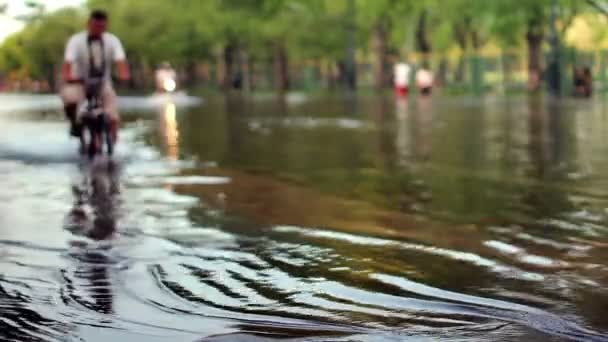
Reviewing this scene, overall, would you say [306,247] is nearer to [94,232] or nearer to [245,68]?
[94,232]

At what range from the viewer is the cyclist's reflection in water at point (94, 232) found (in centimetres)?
520

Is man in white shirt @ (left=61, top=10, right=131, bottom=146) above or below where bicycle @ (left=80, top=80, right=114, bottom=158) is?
above

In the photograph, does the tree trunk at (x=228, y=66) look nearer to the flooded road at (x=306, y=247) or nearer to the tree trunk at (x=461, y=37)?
the tree trunk at (x=461, y=37)

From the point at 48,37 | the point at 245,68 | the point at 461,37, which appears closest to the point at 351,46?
Result: the point at 461,37

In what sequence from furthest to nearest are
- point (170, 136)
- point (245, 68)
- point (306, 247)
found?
point (245, 68)
point (170, 136)
point (306, 247)

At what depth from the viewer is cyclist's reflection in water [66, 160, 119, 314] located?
205 inches

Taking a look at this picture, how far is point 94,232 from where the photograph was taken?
23.9 feet

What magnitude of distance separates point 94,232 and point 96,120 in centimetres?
724

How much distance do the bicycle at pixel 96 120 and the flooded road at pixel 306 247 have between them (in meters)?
0.32

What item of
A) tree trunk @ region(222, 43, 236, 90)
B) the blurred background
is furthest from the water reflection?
tree trunk @ region(222, 43, 236, 90)

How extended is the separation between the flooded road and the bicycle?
0.32 metres

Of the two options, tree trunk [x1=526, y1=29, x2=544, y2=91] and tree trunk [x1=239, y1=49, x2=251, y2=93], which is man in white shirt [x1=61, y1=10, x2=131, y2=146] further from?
tree trunk [x1=239, y1=49, x2=251, y2=93]

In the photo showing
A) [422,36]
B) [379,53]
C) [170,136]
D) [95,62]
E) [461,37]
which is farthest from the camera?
[461,37]

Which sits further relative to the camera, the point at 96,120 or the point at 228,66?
the point at 228,66
